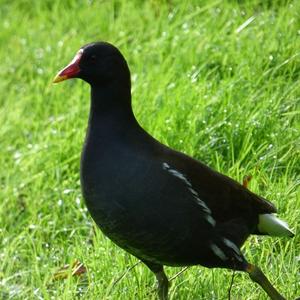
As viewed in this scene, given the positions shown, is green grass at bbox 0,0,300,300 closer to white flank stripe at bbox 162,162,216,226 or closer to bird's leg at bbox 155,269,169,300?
bird's leg at bbox 155,269,169,300

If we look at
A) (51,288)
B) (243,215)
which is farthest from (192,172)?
(51,288)

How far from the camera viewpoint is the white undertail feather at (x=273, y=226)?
15.0ft

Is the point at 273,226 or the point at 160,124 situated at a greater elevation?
the point at 273,226

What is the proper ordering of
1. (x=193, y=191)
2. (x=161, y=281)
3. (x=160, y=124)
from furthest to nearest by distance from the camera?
(x=160, y=124), (x=161, y=281), (x=193, y=191)

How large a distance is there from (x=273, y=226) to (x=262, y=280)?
11.7 inches

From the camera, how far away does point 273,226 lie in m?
4.58

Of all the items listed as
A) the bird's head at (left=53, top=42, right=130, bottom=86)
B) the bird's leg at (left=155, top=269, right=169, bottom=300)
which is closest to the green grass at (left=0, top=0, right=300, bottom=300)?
the bird's leg at (left=155, top=269, right=169, bottom=300)

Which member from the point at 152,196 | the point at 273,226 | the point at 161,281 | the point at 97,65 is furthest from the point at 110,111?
the point at 273,226

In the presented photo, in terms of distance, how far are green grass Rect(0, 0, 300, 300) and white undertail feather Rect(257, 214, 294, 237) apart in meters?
A: 0.13

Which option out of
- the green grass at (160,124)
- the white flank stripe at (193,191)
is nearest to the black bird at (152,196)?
the white flank stripe at (193,191)

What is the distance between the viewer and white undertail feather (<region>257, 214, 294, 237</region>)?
15.0 feet

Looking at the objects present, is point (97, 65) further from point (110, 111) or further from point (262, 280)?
point (262, 280)

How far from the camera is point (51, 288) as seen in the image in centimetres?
512

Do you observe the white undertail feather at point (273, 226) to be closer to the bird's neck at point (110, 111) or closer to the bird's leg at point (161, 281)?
the bird's leg at point (161, 281)
